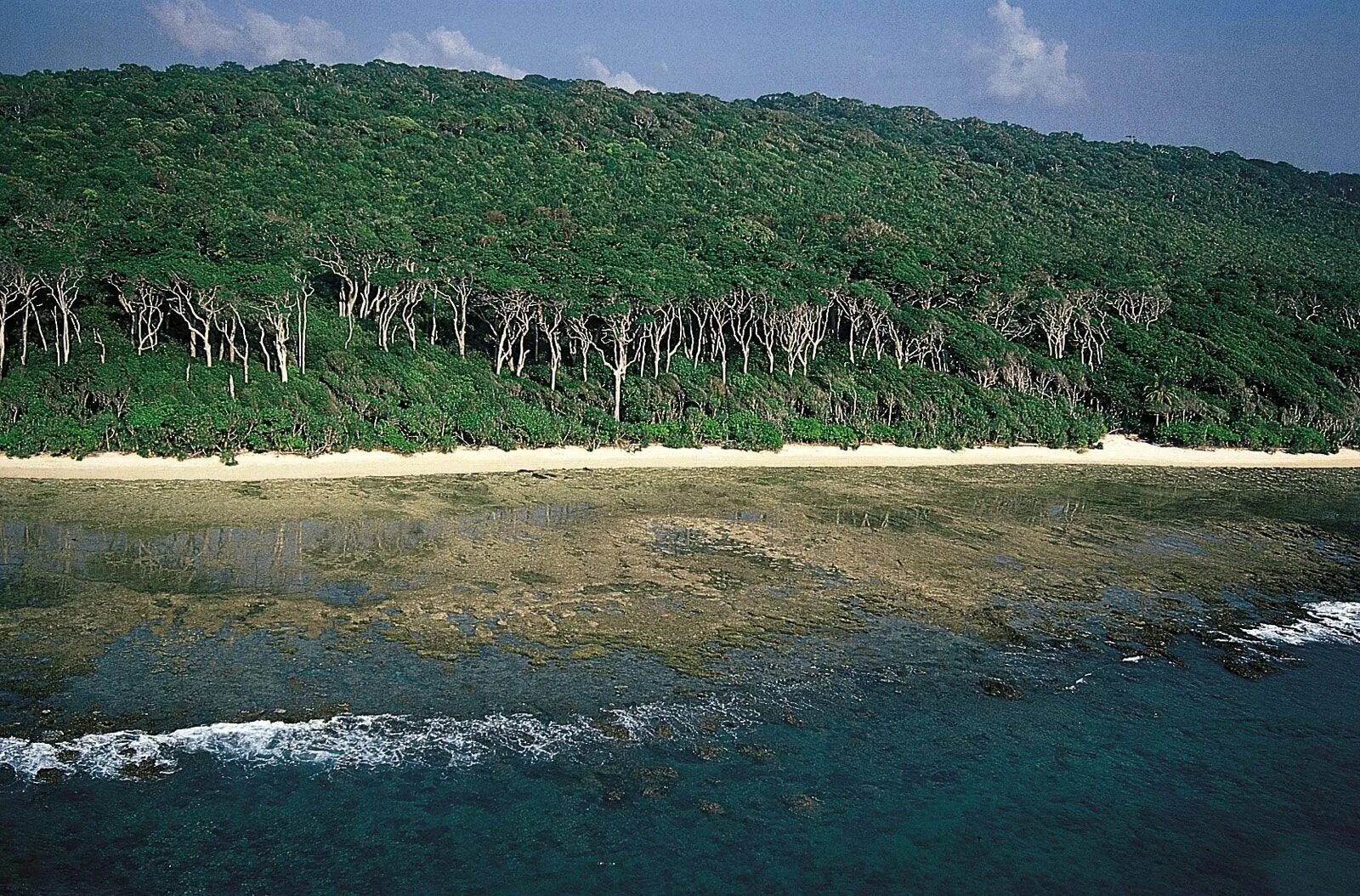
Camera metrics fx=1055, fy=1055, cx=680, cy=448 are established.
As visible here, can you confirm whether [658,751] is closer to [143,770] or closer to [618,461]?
[143,770]

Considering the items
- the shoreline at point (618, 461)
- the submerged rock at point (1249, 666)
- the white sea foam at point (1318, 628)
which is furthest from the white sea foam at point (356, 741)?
the shoreline at point (618, 461)

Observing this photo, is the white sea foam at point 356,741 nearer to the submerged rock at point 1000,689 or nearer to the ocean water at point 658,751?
the ocean water at point 658,751

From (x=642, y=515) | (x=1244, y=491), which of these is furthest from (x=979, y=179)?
(x=642, y=515)

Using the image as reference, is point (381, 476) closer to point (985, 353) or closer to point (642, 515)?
point (642, 515)

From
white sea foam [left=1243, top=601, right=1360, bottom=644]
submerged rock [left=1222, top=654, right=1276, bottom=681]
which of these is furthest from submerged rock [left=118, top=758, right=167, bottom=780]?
white sea foam [left=1243, top=601, right=1360, bottom=644]

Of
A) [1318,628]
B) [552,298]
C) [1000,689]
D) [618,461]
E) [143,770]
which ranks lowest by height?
[143,770]

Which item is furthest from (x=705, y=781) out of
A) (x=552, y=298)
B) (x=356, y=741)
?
(x=552, y=298)
